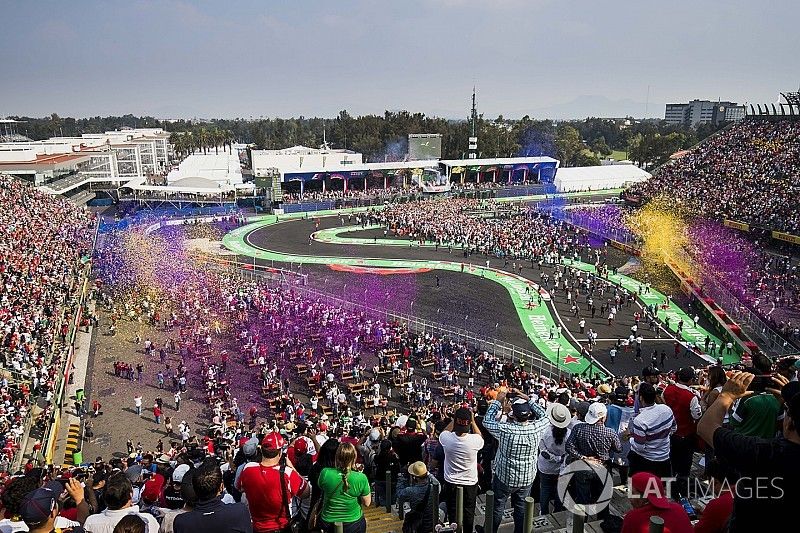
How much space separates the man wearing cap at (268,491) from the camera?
509 centimetres

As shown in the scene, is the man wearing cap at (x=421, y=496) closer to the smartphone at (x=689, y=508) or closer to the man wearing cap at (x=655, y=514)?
the man wearing cap at (x=655, y=514)

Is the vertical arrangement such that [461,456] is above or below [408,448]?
above

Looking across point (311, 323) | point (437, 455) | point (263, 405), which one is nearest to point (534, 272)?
point (311, 323)

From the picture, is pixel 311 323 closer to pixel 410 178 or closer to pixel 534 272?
pixel 534 272

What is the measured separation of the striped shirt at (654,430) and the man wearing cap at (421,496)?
86.6 inches

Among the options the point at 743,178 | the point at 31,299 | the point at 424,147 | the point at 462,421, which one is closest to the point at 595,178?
the point at 424,147

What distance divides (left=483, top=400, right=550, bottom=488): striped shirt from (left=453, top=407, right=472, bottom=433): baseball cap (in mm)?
346

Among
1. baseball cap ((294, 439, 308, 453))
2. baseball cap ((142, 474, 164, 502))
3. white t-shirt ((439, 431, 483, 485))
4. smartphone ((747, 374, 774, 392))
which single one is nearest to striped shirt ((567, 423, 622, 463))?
white t-shirt ((439, 431, 483, 485))

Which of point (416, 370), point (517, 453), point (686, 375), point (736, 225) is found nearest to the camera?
point (517, 453)

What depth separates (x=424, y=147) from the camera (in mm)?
84875

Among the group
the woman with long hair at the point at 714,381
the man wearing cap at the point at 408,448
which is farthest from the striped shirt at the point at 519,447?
the woman with long hair at the point at 714,381

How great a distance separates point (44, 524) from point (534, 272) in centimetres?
3284

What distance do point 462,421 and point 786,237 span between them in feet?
127

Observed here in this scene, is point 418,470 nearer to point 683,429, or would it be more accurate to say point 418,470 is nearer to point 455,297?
point 683,429
